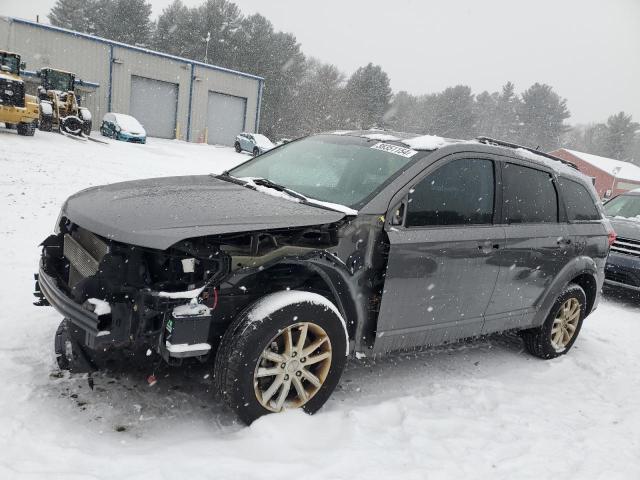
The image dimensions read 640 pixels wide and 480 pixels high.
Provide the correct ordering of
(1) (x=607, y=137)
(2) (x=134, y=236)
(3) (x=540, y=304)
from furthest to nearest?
(1) (x=607, y=137)
(3) (x=540, y=304)
(2) (x=134, y=236)

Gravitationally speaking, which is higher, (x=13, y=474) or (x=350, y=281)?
(x=350, y=281)

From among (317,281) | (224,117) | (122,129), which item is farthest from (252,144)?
(317,281)

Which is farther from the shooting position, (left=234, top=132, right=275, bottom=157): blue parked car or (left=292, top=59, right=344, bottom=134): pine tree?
(left=292, top=59, right=344, bottom=134): pine tree

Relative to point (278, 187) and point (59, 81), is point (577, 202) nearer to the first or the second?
point (278, 187)

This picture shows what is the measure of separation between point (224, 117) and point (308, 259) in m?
32.3

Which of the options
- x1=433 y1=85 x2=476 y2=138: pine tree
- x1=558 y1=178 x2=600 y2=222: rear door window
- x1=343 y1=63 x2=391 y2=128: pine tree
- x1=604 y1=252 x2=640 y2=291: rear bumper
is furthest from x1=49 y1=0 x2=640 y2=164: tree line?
x1=558 y1=178 x2=600 y2=222: rear door window

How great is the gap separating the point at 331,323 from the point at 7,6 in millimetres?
133914

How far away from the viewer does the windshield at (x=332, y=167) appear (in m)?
3.44

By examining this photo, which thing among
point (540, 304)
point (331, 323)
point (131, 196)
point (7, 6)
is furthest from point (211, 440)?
point (7, 6)

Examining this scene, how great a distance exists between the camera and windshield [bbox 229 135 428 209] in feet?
11.3

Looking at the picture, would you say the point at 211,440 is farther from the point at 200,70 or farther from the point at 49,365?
the point at 200,70

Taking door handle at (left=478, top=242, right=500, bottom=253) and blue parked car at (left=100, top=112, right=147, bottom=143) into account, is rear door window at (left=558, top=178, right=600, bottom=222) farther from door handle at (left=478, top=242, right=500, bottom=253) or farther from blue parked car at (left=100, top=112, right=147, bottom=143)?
blue parked car at (left=100, top=112, right=147, bottom=143)

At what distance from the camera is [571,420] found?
3711 mm

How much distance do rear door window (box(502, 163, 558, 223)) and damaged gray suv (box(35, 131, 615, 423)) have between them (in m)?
0.02
